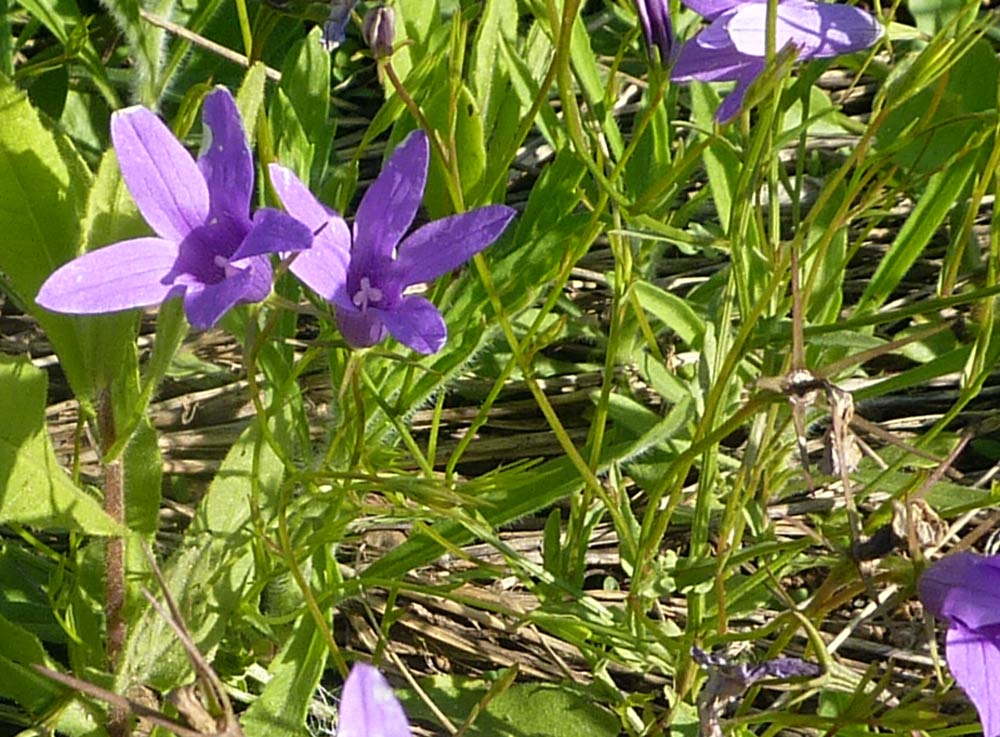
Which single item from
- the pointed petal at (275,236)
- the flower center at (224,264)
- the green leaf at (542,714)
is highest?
the pointed petal at (275,236)

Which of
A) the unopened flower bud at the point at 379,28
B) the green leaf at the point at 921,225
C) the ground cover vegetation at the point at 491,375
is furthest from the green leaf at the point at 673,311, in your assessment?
the unopened flower bud at the point at 379,28

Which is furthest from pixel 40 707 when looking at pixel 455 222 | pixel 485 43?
pixel 485 43

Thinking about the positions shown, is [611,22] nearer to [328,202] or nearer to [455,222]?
[328,202]

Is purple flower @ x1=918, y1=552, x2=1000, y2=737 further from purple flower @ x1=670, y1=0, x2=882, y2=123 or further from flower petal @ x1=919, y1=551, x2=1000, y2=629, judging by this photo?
purple flower @ x1=670, y1=0, x2=882, y2=123

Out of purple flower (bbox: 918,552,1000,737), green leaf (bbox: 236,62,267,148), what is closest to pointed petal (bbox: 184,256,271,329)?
green leaf (bbox: 236,62,267,148)

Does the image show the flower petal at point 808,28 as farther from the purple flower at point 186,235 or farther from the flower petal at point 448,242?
the purple flower at point 186,235
